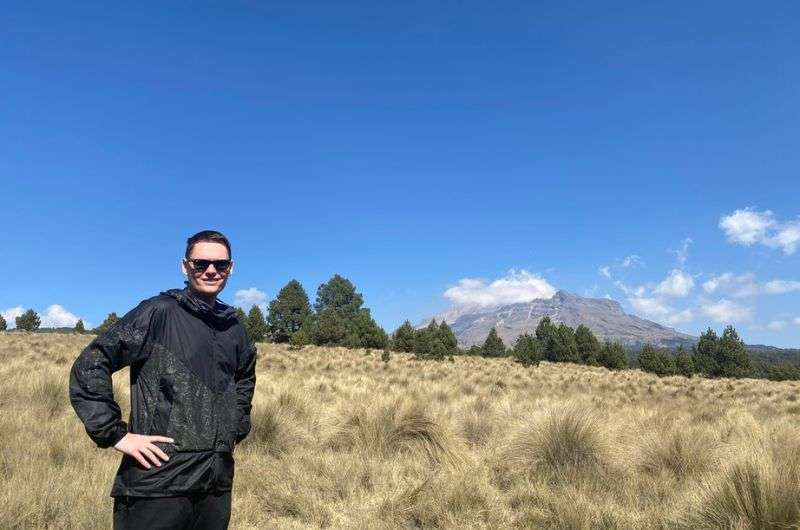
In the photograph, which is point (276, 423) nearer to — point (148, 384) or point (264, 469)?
point (264, 469)

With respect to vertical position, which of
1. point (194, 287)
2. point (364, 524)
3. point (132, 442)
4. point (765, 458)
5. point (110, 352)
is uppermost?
point (194, 287)

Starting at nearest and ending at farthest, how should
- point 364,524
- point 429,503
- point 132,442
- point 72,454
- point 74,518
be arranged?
point 132,442
point 74,518
point 364,524
point 429,503
point 72,454

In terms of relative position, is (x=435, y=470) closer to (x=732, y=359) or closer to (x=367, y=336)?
(x=367, y=336)

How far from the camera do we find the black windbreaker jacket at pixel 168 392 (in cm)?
260

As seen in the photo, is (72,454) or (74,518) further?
(72,454)

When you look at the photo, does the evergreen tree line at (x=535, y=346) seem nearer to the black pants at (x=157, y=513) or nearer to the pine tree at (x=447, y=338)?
the pine tree at (x=447, y=338)

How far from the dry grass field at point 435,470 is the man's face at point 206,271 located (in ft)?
9.21

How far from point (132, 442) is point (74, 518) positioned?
8.65ft

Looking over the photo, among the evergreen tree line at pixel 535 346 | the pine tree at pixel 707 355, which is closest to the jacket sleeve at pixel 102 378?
the evergreen tree line at pixel 535 346

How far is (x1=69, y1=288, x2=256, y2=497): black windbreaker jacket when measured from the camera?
2.60m

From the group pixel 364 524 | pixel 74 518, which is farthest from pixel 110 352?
pixel 364 524

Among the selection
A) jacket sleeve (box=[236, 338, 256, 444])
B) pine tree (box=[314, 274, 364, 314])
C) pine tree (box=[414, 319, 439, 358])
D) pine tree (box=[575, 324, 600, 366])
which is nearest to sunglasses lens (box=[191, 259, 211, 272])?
jacket sleeve (box=[236, 338, 256, 444])

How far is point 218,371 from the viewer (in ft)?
9.75

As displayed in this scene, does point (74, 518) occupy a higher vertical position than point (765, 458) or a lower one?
lower
